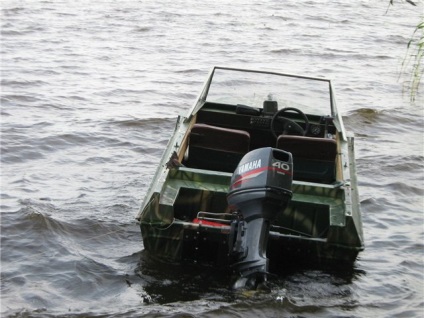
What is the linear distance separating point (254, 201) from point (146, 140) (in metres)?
4.80

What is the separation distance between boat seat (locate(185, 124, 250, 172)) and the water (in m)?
0.93

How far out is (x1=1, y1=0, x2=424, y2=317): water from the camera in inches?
222

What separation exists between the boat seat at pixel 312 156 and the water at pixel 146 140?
801 mm

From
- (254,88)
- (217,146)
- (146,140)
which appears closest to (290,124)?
(217,146)

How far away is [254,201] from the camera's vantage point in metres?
5.06

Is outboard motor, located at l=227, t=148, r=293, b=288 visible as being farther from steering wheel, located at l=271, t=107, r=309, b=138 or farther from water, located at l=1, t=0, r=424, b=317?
steering wheel, located at l=271, t=107, r=309, b=138

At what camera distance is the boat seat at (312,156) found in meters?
6.30

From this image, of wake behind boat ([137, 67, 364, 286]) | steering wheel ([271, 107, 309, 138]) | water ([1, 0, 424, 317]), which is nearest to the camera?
wake behind boat ([137, 67, 364, 286])

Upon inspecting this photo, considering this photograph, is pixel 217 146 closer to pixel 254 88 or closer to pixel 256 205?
pixel 256 205

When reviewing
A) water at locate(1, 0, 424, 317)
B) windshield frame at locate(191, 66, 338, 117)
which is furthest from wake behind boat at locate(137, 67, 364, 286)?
windshield frame at locate(191, 66, 338, 117)

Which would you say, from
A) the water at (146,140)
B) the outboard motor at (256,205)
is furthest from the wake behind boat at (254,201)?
the water at (146,140)

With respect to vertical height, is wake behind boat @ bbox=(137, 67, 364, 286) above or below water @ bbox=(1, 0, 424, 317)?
above

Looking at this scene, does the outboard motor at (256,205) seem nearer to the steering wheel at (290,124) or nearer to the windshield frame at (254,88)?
the steering wheel at (290,124)

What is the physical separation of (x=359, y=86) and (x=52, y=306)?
853 cm
